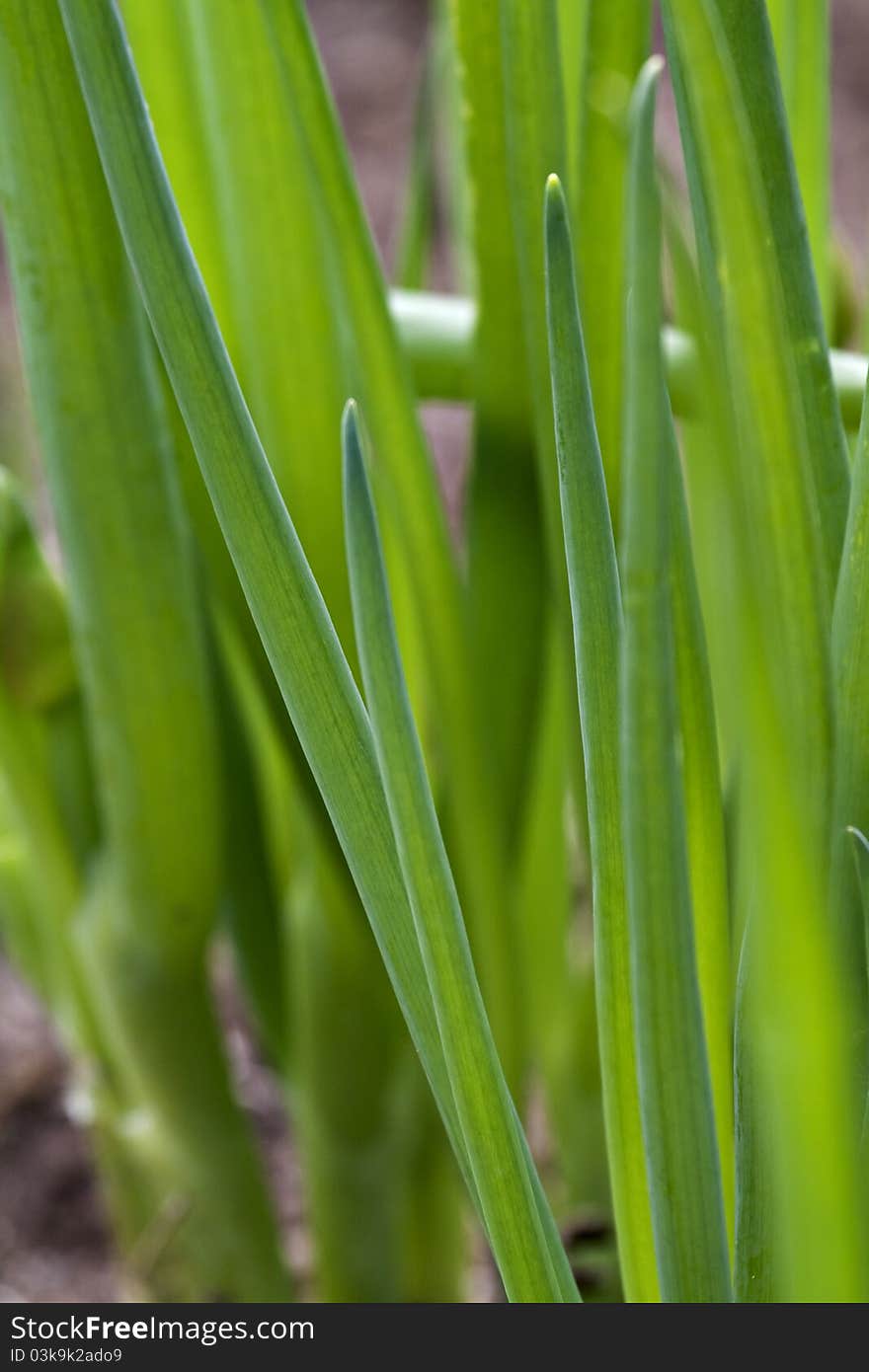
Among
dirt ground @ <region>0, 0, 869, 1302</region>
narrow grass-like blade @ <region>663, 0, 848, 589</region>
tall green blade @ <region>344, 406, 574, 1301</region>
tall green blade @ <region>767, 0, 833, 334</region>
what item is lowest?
dirt ground @ <region>0, 0, 869, 1302</region>

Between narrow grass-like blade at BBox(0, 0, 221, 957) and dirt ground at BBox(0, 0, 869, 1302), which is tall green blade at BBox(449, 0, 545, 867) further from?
dirt ground at BBox(0, 0, 869, 1302)

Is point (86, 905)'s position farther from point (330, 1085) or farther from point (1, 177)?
point (1, 177)

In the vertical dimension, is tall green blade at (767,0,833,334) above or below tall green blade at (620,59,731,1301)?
above

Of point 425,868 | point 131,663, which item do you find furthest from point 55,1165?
point 425,868

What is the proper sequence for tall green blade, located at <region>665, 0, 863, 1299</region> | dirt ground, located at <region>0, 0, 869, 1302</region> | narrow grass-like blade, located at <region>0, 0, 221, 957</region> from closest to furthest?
tall green blade, located at <region>665, 0, 863, 1299</region>, narrow grass-like blade, located at <region>0, 0, 221, 957</region>, dirt ground, located at <region>0, 0, 869, 1302</region>

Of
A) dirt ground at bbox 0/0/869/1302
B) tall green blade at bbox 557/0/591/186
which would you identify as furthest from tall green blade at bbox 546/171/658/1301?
dirt ground at bbox 0/0/869/1302

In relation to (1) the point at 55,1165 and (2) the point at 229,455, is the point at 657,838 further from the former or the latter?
(1) the point at 55,1165
